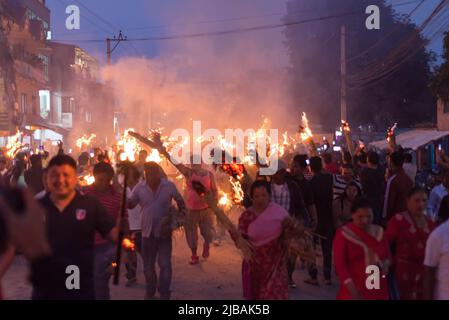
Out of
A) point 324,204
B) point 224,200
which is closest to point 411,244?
point 324,204

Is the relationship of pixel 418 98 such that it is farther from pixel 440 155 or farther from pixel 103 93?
pixel 103 93

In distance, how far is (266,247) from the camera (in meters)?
5.77

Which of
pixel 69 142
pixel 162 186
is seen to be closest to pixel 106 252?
pixel 162 186

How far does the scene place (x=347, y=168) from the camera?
1032 cm

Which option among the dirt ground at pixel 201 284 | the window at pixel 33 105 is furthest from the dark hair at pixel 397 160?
the window at pixel 33 105

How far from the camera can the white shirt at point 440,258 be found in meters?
4.71

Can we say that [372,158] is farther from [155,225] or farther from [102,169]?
[102,169]

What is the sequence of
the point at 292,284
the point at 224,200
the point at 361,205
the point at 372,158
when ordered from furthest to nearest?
1. the point at 224,200
2. the point at 372,158
3. the point at 292,284
4. the point at 361,205

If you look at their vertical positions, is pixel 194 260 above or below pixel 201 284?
above

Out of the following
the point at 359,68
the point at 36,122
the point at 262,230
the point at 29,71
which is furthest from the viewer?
the point at 359,68

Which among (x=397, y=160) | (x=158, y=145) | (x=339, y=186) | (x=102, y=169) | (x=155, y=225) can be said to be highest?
(x=158, y=145)

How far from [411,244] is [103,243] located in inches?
114

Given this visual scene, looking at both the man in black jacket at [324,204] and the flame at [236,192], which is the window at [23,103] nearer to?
the flame at [236,192]
